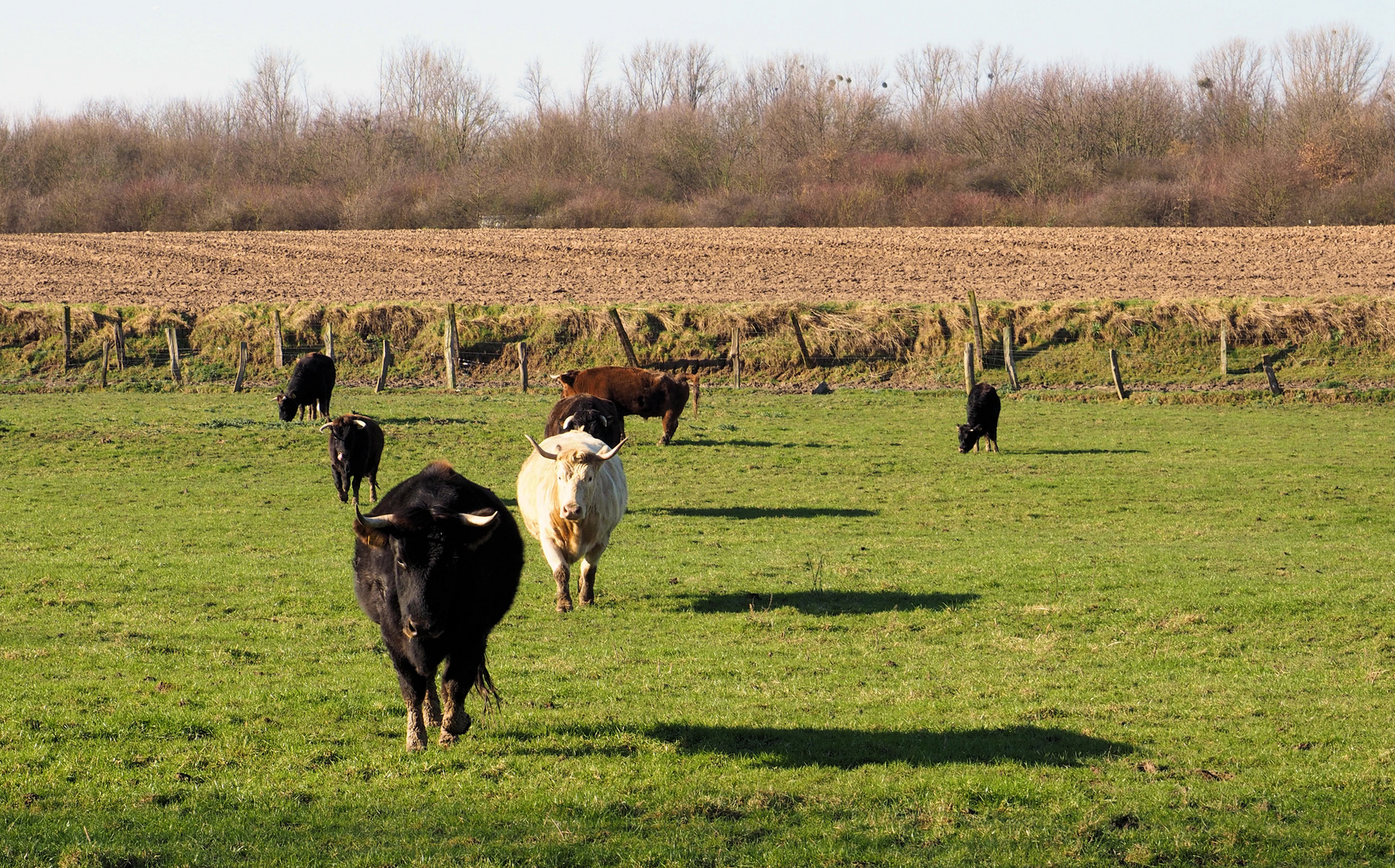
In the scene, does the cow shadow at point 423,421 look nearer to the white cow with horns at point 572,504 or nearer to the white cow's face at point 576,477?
the white cow with horns at point 572,504

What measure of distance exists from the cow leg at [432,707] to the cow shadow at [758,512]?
1023 cm

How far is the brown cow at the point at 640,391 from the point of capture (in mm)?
25562

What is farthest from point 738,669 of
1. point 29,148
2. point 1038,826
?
point 29,148

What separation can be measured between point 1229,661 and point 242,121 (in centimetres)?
10428

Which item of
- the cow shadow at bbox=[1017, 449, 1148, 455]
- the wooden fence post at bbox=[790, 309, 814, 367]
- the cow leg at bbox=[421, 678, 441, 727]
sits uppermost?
the wooden fence post at bbox=[790, 309, 814, 367]

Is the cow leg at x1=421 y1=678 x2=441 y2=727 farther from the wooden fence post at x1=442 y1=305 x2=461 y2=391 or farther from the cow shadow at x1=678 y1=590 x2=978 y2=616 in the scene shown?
the wooden fence post at x1=442 y1=305 x2=461 y2=391

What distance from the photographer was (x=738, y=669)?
9898mm

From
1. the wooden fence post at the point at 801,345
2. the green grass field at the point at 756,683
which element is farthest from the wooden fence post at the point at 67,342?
the wooden fence post at the point at 801,345

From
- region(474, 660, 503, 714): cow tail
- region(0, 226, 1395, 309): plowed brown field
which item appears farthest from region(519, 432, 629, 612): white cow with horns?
region(0, 226, 1395, 309): plowed brown field

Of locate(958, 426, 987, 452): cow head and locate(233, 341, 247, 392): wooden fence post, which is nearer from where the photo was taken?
locate(958, 426, 987, 452): cow head

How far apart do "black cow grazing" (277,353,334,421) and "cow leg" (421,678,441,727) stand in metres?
21.1

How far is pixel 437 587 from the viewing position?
7.15 metres

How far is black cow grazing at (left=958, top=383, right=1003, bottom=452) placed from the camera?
2481 centimetres

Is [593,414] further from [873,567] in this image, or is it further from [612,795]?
[612,795]
